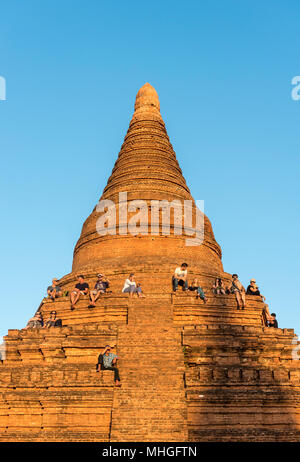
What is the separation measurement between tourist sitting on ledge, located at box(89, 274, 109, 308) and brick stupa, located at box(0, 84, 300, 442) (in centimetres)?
22

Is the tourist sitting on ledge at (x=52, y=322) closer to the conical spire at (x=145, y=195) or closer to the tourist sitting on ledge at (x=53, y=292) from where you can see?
the tourist sitting on ledge at (x=53, y=292)

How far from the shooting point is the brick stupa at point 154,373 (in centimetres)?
1281

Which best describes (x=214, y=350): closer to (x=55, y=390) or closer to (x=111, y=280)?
(x=55, y=390)

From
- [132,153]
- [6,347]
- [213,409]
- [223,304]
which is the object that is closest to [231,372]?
[213,409]

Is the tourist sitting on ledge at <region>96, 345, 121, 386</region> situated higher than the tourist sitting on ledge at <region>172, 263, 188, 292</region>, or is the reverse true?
the tourist sitting on ledge at <region>172, 263, 188, 292</region>

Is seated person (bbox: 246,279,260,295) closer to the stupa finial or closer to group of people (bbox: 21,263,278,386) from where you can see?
group of people (bbox: 21,263,278,386)

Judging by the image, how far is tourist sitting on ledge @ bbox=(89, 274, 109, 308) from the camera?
17.6 m

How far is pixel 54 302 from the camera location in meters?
18.8

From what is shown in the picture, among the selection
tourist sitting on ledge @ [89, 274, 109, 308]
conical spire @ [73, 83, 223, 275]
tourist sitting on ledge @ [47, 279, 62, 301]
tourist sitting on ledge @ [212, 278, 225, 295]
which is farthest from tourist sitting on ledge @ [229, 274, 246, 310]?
tourist sitting on ledge @ [47, 279, 62, 301]

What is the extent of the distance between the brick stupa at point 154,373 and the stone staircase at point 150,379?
1.0 inches

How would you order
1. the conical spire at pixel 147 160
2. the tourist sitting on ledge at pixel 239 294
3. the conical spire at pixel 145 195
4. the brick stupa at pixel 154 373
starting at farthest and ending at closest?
the conical spire at pixel 147 160
the conical spire at pixel 145 195
the tourist sitting on ledge at pixel 239 294
the brick stupa at pixel 154 373

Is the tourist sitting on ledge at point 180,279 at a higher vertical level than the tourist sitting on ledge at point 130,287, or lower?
higher

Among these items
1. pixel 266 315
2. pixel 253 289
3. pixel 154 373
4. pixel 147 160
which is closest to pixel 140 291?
pixel 154 373

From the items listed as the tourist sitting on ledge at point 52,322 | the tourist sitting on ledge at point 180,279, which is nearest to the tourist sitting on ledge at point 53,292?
the tourist sitting on ledge at point 52,322
